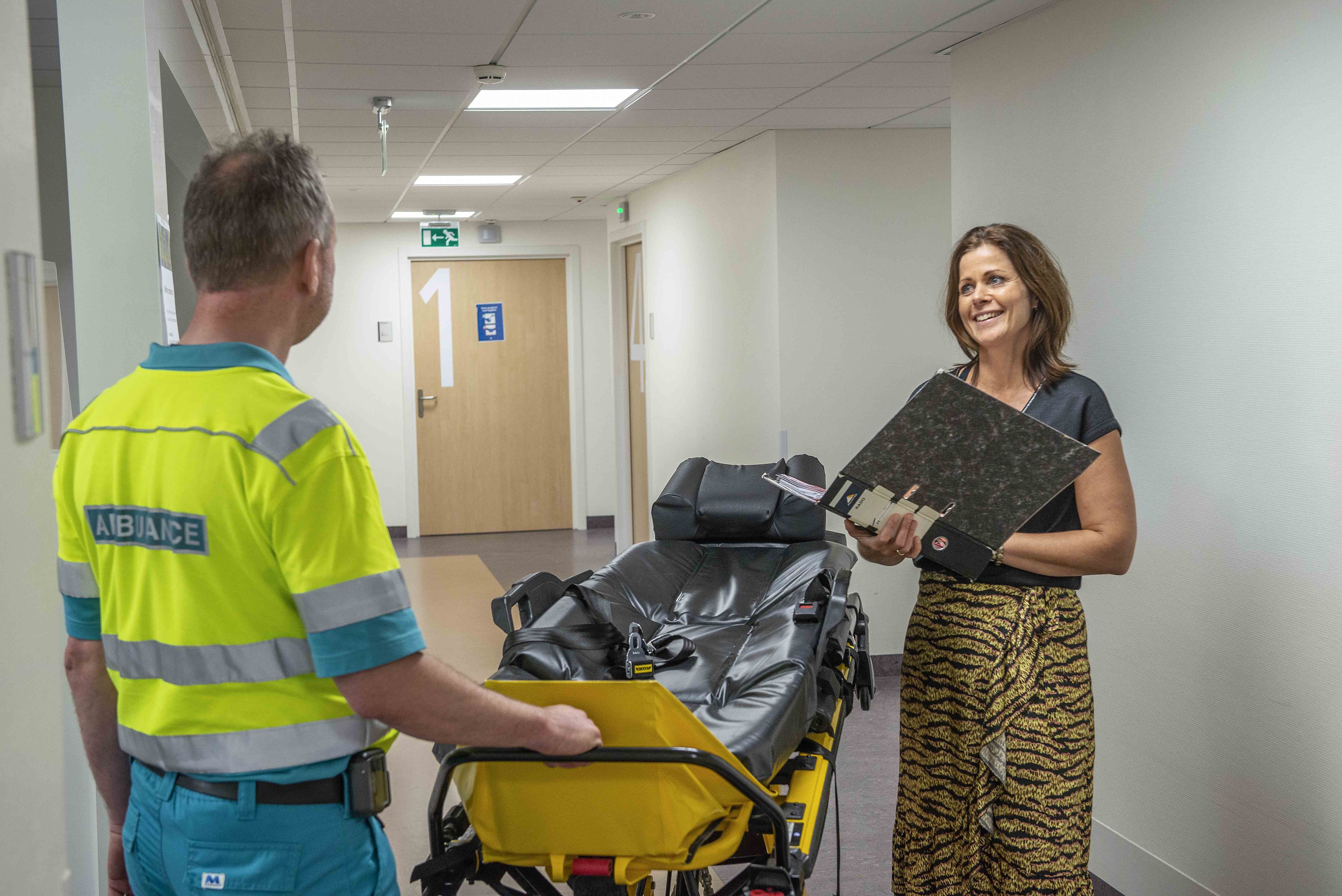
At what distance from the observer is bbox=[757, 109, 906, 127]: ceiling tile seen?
15.5ft

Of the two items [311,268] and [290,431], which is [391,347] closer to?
[311,268]

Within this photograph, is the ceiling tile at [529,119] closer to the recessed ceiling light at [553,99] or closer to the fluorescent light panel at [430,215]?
the recessed ceiling light at [553,99]

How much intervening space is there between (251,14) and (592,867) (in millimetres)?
2590

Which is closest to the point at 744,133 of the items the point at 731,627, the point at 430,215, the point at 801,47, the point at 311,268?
the point at 801,47

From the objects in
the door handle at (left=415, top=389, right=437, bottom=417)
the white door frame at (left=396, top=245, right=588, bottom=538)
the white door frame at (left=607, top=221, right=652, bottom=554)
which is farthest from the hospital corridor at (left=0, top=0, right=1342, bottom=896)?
the door handle at (left=415, top=389, right=437, bottom=417)

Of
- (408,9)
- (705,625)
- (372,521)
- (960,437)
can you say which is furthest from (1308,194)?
(408,9)

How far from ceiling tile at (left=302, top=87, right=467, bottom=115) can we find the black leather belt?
134 inches

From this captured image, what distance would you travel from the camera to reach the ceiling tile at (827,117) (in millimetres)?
4738

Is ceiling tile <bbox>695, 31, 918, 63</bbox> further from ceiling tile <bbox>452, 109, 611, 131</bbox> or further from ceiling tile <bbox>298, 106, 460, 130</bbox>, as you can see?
ceiling tile <bbox>298, 106, 460, 130</bbox>

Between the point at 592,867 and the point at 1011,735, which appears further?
the point at 1011,735

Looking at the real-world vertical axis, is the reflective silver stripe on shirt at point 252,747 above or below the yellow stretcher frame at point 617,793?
above

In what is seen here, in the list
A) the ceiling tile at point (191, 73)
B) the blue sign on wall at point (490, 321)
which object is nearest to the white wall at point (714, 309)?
the blue sign on wall at point (490, 321)

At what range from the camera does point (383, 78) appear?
3967 mm

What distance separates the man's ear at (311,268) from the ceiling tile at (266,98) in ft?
10.5
